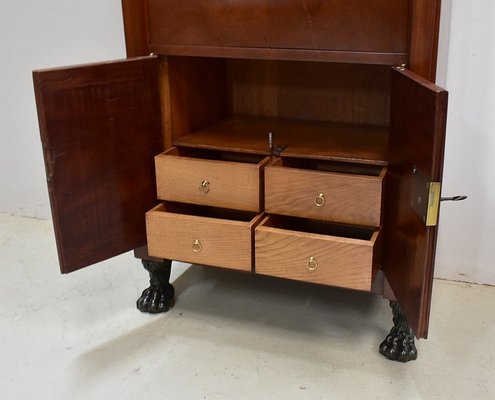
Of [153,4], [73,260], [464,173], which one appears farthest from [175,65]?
[464,173]

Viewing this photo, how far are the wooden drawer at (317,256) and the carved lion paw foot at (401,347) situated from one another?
0.17m

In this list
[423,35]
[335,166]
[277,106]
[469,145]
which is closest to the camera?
[423,35]

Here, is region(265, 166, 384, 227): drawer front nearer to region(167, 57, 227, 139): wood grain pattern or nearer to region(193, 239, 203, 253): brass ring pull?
region(193, 239, 203, 253): brass ring pull

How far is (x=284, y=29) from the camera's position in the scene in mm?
1169

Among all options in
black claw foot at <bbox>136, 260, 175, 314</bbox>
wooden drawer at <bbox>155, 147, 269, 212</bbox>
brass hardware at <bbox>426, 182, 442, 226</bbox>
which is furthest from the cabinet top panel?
black claw foot at <bbox>136, 260, 175, 314</bbox>

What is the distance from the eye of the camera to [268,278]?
A: 1594 millimetres

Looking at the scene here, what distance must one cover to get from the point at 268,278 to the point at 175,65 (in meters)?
0.60

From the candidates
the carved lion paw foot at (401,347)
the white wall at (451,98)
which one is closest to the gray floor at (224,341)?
the carved lion paw foot at (401,347)

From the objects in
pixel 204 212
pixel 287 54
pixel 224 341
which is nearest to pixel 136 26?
pixel 287 54

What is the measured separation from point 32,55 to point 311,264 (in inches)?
47.2

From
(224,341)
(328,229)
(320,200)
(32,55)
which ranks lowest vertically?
(224,341)

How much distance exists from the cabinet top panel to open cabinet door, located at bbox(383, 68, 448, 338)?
0.08m

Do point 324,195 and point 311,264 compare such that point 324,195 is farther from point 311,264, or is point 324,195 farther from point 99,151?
point 99,151

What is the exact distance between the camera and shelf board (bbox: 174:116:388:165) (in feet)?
4.09
